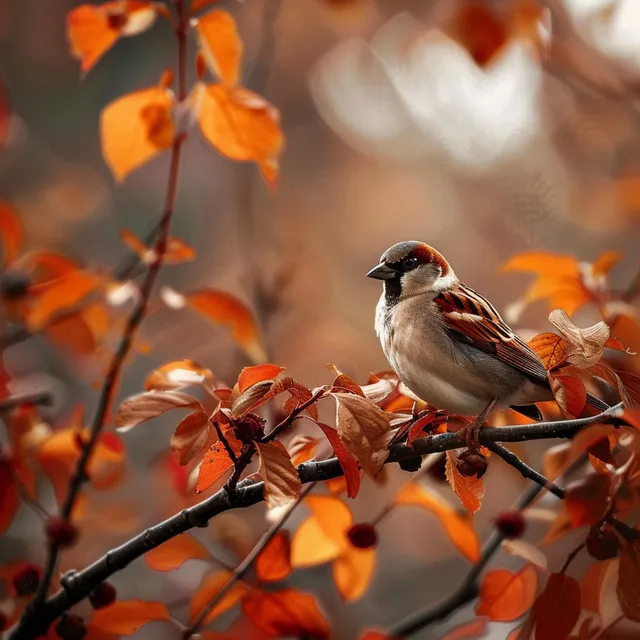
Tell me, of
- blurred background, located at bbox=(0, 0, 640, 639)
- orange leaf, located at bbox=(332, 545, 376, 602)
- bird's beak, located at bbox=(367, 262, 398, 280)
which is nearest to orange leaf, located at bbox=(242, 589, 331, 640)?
orange leaf, located at bbox=(332, 545, 376, 602)

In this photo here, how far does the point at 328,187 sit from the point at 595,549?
3400 mm

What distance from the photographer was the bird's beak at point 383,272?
1267 millimetres

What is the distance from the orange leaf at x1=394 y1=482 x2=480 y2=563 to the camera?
111cm

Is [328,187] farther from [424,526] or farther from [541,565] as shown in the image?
[541,565]

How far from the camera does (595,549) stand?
85 cm

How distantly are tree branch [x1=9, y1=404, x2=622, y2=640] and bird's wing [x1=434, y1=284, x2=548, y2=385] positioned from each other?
25 cm

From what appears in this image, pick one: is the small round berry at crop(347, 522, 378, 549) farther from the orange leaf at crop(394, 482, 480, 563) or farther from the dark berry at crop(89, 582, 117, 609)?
the dark berry at crop(89, 582, 117, 609)

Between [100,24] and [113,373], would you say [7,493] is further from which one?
[100,24]

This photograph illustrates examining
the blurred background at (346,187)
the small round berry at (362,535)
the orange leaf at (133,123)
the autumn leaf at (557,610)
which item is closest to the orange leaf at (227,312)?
the orange leaf at (133,123)

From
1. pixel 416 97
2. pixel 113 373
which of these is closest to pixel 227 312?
pixel 113 373

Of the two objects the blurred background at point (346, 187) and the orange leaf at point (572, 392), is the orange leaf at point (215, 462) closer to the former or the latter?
the orange leaf at point (572, 392)

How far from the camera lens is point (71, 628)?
3.18 ft

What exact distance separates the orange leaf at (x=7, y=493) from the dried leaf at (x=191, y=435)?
45 centimetres

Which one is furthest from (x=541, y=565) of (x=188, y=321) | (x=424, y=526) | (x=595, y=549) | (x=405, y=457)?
(x=424, y=526)
